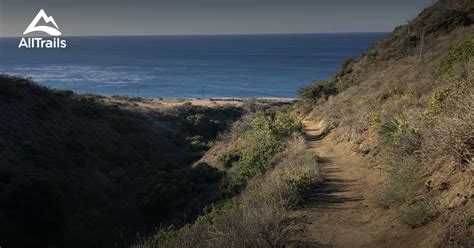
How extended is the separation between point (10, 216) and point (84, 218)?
3.19m

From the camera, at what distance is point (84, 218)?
64.2 ft

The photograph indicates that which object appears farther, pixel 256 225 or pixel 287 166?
pixel 287 166

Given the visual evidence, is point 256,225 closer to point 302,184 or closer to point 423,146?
point 302,184

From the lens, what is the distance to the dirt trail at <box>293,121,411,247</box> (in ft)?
20.5

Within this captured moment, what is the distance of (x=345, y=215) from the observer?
7.46 meters

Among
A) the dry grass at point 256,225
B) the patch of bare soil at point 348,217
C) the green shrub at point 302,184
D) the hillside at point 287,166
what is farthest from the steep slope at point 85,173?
the patch of bare soil at point 348,217

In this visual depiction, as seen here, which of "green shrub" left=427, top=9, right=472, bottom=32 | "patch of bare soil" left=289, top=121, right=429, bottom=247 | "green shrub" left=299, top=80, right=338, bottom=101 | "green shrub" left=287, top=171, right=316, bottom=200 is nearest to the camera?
"patch of bare soil" left=289, top=121, right=429, bottom=247

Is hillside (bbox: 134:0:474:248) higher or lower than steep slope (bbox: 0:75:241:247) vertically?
higher

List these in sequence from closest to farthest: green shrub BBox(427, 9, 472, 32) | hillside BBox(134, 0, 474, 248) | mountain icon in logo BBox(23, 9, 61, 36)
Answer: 1. hillside BBox(134, 0, 474, 248)
2. green shrub BBox(427, 9, 472, 32)
3. mountain icon in logo BBox(23, 9, 61, 36)

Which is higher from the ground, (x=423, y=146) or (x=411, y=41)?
(x=411, y=41)

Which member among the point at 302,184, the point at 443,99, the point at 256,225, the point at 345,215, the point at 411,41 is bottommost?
the point at 345,215

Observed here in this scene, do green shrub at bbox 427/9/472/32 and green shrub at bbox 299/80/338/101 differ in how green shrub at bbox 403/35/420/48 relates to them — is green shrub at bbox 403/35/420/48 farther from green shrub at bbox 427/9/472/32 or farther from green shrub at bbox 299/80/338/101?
green shrub at bbox 299/80/338/101

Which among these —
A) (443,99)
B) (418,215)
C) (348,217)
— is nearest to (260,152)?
(443,99)

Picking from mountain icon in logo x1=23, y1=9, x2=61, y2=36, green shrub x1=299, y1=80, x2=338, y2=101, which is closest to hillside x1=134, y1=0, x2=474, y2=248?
green shrub x1=299, y1=80, x2=338, y2=101
